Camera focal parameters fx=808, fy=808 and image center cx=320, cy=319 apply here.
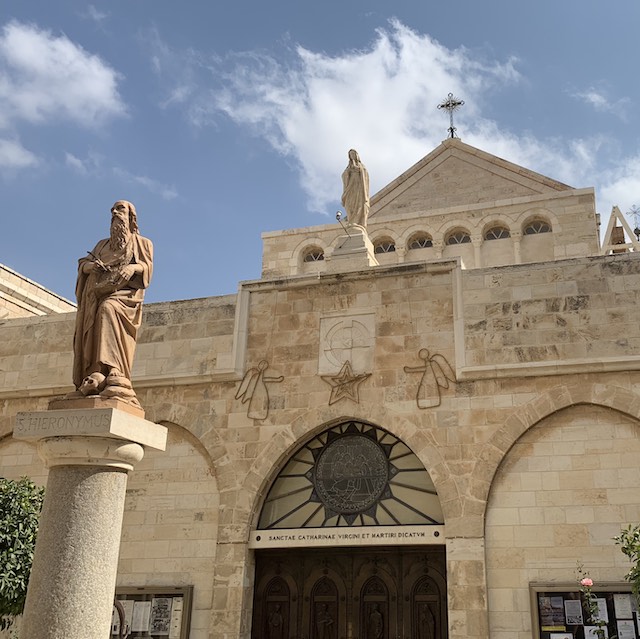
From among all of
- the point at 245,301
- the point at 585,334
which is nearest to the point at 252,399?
the point at 245,301

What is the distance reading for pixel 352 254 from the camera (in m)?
14.2

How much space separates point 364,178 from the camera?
Answer: 15047mm

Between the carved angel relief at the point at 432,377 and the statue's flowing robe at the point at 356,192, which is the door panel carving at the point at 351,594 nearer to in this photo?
the carved angel relief at the point at 432,377

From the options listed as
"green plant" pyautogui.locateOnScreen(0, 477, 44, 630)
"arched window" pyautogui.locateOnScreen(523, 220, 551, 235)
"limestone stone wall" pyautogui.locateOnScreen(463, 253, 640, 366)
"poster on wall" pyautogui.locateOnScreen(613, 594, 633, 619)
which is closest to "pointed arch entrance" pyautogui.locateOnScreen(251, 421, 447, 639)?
"limestone stone wall" pyautogui.locateOnScreen(463, 253, 640, 366)

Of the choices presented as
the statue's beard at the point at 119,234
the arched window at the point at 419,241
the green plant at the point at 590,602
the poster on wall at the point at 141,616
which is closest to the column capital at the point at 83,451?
the statue's beard at the point at 119,234

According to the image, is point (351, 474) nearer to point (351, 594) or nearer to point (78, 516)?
point (351, 594)

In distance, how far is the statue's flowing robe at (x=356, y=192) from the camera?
49.2 feet

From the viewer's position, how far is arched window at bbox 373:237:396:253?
2575 centimetres

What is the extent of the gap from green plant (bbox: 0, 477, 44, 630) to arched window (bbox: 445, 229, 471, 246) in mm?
16724

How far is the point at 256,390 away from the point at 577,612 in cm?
591

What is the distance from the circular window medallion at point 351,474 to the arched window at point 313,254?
13.9 meters

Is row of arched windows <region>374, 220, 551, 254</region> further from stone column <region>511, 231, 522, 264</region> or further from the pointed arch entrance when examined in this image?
the pointed arch entrance

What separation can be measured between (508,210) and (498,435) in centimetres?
1373

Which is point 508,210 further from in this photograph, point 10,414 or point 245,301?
point 10,414
